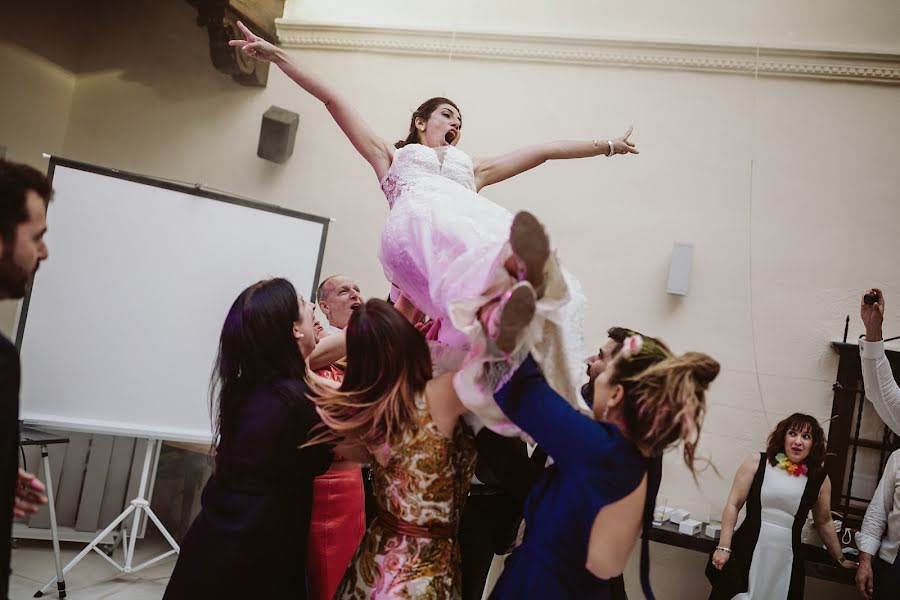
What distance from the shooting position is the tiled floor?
3.81 meters

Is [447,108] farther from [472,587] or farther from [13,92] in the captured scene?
[13,92]

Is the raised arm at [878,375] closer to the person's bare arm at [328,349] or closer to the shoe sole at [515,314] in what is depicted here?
the person's bare arm at [328,349]

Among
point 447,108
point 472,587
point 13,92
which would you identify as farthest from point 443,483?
point 13,92

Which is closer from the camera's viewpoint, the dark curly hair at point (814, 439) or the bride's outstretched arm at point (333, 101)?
the bride's outstretched arm at point (333, 101)

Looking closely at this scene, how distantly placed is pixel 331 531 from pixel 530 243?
4.65 ft

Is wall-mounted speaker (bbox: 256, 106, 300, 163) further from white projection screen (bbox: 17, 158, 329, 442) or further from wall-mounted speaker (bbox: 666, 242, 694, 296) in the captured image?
wall-mounted speaker (bbox: 666, 242, 694, 296)

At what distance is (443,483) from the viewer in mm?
1717

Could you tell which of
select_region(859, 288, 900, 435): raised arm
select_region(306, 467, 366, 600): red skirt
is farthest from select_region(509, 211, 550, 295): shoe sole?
select_region(859, 288, 900, 435): raised arm

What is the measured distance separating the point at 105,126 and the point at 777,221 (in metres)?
4.42

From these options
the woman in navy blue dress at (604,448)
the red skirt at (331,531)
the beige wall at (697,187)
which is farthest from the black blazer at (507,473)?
the beige wall at (697,187)

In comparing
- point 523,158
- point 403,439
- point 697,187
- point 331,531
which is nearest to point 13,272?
point 403,439

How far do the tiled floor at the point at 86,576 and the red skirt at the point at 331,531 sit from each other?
6.34ft

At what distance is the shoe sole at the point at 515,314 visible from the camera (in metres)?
1.42

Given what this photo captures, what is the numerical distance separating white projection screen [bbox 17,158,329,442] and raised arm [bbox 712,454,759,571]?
270 centimetres
